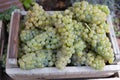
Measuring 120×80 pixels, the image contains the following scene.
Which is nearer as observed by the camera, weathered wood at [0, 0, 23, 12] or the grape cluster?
the grape cluster

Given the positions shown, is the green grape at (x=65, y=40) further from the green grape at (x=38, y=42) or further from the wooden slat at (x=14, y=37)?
the wooden slat at (x=14, y=37)

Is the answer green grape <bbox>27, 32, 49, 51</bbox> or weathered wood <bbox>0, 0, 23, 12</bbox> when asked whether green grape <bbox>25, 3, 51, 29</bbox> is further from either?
weathered wood <bbox>0, 0, 23, 12</bbox>

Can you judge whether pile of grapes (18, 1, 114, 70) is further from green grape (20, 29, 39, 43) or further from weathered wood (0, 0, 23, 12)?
weathered wood (0, 0, 23, 12)

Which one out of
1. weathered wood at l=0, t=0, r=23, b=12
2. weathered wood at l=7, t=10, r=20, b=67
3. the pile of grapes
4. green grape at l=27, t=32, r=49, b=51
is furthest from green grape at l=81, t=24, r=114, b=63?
weathered wood at l=0, t=0, r=23, b=12

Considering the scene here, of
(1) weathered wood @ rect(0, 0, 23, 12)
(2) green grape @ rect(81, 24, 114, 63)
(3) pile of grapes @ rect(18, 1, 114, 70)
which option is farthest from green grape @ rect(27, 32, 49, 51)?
(1) weathered wood @ rect(0, 0, 23, 12)

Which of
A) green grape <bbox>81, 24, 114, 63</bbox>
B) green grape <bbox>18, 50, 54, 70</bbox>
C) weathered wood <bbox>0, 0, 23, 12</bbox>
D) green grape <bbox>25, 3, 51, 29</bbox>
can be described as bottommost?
green grape <bbox>18, 50, 54, 70</bbox>

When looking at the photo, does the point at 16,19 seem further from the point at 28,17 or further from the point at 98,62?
the point at 98,62

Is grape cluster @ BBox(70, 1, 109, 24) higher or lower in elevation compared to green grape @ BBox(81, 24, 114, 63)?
higher

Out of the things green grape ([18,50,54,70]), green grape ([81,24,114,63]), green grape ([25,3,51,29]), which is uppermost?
green grape ([25,3,51,29])

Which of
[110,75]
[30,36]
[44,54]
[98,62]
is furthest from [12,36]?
[110,75]
